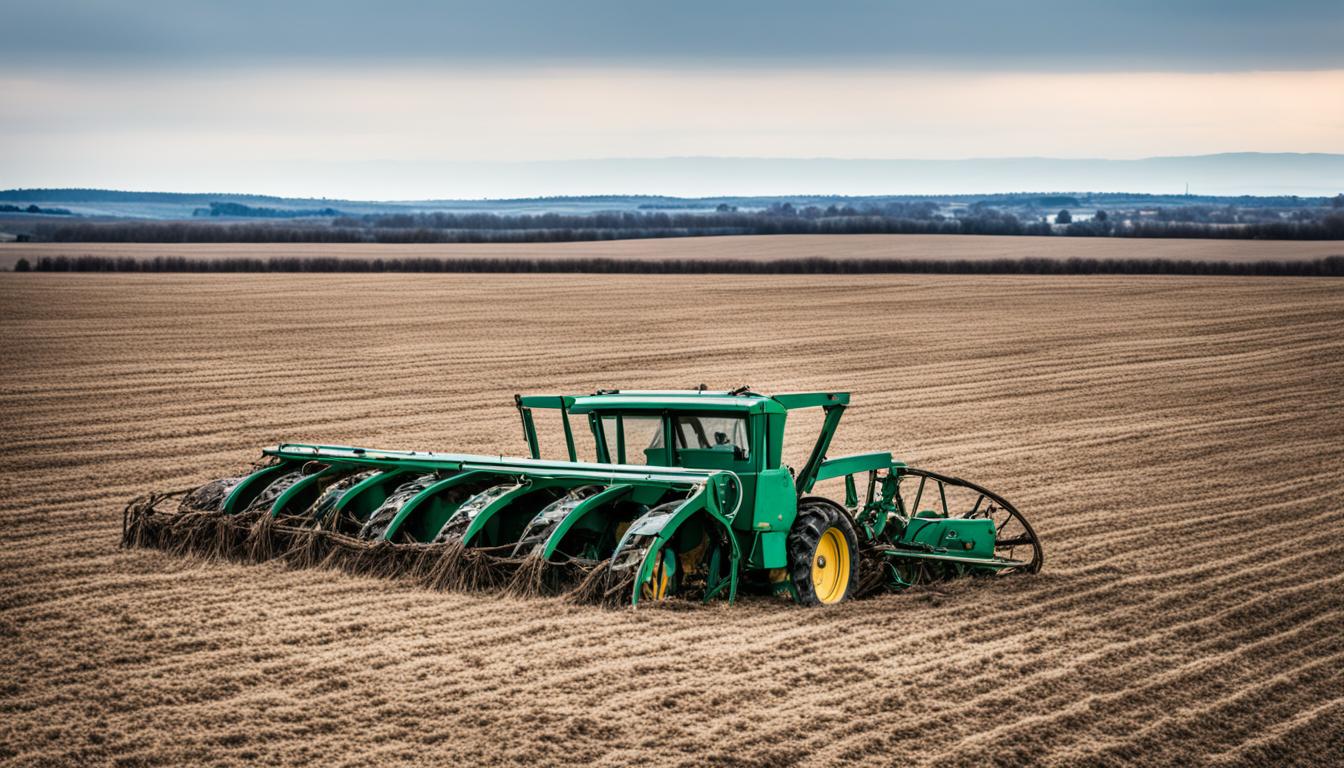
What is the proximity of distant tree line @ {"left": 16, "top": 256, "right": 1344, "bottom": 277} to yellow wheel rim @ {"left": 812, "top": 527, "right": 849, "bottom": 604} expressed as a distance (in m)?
47.6

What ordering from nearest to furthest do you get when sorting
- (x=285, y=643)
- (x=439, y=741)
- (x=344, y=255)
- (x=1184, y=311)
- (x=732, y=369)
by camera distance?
(x=439, y=741) → (x=285, y=643) → (x=732, y=369) → (x=1184, y=311) → (x=344, y=255)

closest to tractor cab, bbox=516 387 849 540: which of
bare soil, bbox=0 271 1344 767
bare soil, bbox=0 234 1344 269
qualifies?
bare soil, bbox=0 271 1344 767

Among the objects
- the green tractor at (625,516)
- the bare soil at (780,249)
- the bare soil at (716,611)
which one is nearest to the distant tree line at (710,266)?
the bare soil at (780,249)

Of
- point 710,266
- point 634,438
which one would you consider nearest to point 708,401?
point 634,438

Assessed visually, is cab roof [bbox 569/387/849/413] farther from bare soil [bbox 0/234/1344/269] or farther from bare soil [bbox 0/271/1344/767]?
bare soil [bbox 0/234/1344/269]

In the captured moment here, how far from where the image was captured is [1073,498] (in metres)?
15.6

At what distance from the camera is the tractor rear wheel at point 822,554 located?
10445 millimetres

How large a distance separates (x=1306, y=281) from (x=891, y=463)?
42.1 meters

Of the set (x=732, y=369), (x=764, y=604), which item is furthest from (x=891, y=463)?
(x=732, y=369)

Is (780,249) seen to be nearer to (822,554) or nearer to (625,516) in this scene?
(822,554)

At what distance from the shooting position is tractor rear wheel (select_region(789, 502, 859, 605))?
10.4 meters

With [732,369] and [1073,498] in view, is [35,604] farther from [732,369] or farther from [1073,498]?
[732,369]

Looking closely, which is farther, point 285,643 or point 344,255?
point 344,255

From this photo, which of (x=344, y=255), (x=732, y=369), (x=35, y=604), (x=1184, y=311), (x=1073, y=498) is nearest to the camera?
(x=35, y=604)
